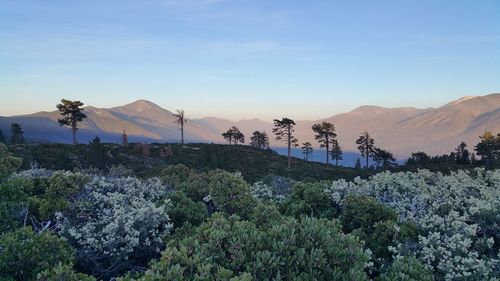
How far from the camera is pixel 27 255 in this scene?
8.05m

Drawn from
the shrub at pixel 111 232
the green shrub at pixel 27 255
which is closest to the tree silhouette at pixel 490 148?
the shrub at pixel 111 232

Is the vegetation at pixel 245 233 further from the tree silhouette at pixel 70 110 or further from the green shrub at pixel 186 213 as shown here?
the tree silhouette at pixel 70 110

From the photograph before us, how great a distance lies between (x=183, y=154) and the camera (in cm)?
9050

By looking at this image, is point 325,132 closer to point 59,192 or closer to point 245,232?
point 59,192

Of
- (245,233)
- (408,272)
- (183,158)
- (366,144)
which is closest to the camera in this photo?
(245,233)

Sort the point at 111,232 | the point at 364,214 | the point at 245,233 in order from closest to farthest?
1. the point at 245,233
2. the point at 111,232
3. the point at 364,214

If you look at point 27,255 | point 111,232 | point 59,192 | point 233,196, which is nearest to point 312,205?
point 233,196

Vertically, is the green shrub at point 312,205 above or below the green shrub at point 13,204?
below

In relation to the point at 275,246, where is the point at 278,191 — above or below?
below

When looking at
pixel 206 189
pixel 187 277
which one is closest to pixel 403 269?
pixel 187 277

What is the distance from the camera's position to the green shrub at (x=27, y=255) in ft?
26.1

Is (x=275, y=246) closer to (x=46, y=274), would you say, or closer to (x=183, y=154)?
(x=46, y=274)

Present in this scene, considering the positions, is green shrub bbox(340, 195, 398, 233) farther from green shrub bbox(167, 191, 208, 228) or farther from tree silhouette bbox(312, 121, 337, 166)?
tree silhouette bbox(312, 121, 337, 166)

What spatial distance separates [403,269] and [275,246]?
9.99ft
